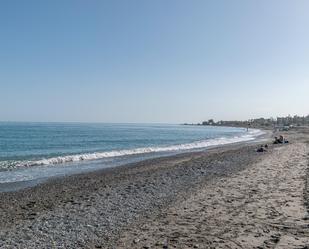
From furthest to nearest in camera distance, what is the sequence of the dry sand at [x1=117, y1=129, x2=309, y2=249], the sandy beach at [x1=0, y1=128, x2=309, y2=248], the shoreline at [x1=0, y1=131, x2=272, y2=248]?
1. the shoreline at [x1=0, y1=131, x2=272, y2=248]
2. the sandy beach at [x1=0, y1=128, x2=309, y2=248]
3. the dry sand at [x1=117, y1=129, x2=309, y2=249]

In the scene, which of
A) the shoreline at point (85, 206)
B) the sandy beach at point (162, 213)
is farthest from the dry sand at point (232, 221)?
the shoreline at point (85, 206)

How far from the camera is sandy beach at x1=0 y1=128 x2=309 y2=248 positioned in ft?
29.8

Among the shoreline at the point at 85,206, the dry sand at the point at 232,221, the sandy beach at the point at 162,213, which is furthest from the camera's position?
the shoreline at the point at 85,206

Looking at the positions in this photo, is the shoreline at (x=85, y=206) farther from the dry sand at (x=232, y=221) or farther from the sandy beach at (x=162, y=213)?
the dry sand at (x=232, y=221)

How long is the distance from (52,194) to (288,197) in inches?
348

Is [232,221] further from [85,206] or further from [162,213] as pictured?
[85,206]

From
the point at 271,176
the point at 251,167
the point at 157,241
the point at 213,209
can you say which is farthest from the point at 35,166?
the point at 157,241

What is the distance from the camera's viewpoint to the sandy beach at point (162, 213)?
29.8ft

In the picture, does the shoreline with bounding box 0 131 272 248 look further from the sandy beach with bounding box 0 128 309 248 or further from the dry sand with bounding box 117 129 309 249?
the dry sand with bounding box 117 129 309 249

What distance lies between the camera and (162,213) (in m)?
11.8

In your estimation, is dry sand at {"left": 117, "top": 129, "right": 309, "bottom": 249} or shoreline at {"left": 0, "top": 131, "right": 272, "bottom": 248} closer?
dry sand at {"left": 117, "top": 129, "right": 309, "bottom": 249}

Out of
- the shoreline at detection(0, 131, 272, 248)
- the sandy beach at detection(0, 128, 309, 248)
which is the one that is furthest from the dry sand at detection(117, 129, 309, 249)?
the shoreline at detection(0, 131, 272, 248)

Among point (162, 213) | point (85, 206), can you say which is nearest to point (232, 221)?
point (162, 213)

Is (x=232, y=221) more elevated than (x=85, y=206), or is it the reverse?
(x=232, y=221)
